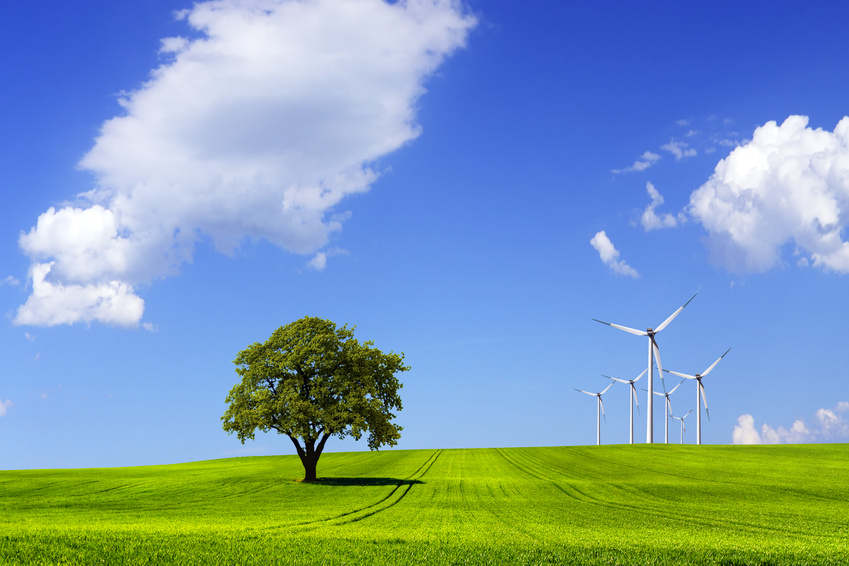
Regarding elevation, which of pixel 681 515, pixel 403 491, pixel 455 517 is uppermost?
pixel 455 517

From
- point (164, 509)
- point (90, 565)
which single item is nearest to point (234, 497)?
point (164, 509)

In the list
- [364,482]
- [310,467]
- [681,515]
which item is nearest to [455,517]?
[681,515]

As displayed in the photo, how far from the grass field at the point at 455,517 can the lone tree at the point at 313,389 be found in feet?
14.9

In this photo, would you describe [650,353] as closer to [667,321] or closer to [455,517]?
[667,321]

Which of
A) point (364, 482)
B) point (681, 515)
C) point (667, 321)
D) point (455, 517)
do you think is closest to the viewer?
point (455, 517)

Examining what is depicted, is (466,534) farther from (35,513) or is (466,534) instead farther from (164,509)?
(35,513)

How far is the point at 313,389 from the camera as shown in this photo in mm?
54250

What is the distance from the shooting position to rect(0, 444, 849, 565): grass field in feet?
58.4

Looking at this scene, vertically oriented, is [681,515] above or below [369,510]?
above

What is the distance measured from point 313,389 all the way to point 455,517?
25457mm

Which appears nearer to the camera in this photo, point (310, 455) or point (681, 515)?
point (681, 515)

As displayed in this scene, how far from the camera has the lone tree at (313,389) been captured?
53.1 meters

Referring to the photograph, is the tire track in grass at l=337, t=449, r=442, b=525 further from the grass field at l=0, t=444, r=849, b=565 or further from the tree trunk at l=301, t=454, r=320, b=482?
the tree trunk at l=301, t=454, r=320, b=482

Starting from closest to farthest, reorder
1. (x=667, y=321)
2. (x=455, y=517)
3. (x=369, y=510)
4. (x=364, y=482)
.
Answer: (x=455, y=517) < (x=369, y=510) < (x=364, y=482) < (x=667, y=321)
